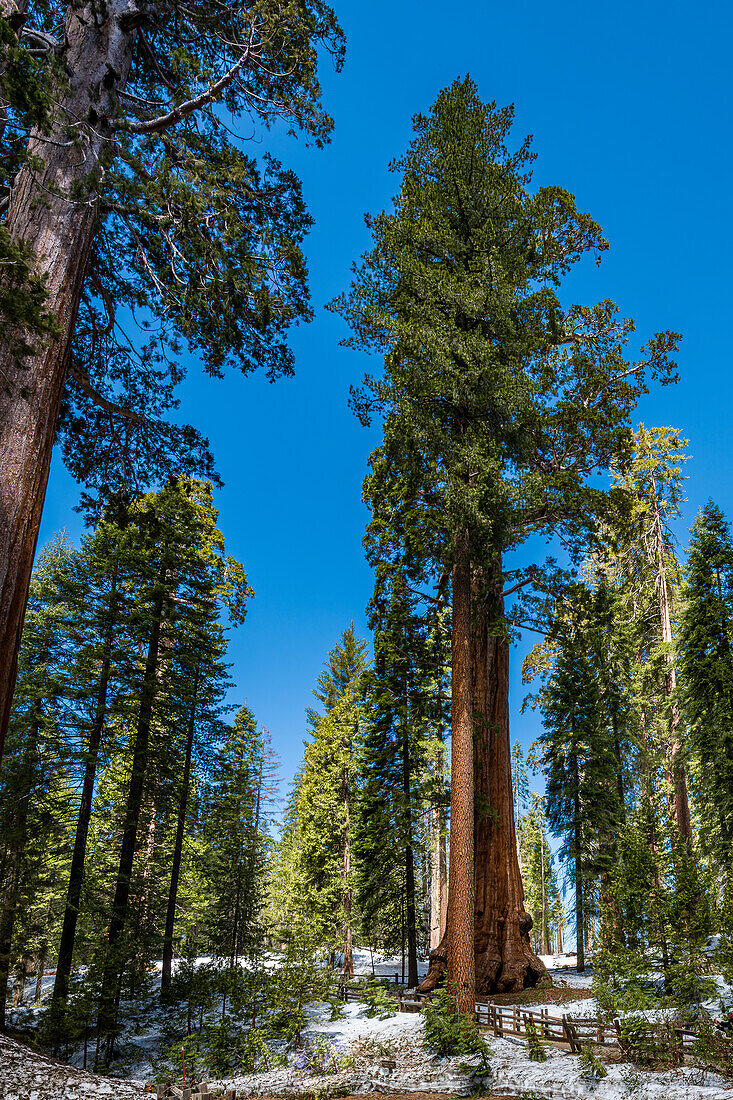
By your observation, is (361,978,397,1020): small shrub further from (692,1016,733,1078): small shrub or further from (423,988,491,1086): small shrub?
(692,1016,733,1078): small shrub

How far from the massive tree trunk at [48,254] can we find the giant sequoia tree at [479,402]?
5.76 meters

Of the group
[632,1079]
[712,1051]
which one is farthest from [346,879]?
[712,1051]

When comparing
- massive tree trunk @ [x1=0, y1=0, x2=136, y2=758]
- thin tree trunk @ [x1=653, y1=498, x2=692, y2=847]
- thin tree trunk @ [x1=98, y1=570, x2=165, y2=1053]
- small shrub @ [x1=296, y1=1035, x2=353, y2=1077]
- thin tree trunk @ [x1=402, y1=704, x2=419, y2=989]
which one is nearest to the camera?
massive tree trunk @ [x1=0, y1=0, x2=136, y2=758]

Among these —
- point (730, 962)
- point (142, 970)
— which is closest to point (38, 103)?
point (730, 962)

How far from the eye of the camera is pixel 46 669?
15.2 meters

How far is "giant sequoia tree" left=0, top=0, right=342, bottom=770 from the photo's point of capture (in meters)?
4.96

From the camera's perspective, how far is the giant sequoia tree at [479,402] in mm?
10578

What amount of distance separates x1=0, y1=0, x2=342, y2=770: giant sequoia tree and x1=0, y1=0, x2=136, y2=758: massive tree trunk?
0.02 m

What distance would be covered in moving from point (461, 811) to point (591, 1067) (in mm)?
3563

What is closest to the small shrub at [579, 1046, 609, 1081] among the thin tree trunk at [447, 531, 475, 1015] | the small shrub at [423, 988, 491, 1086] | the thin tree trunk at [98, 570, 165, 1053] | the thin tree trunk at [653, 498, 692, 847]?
the small shrub at [423, 988, 491, 1086]

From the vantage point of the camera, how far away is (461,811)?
1010cm

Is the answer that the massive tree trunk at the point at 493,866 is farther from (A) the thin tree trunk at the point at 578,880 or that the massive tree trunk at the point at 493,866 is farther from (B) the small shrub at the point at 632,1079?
(A) the thin tree trunk at the point at 578,880

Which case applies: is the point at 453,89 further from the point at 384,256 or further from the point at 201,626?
the point at 201,626

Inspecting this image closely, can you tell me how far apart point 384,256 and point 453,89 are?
434cm
